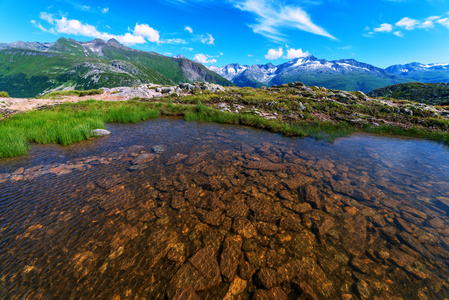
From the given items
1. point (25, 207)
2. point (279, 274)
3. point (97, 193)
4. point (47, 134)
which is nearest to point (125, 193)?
point (97, 193)

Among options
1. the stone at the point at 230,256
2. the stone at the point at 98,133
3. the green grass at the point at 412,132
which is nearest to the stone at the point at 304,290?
the stone at the point at 230,256

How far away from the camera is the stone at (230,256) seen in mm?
4094

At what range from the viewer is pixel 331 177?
862 cm

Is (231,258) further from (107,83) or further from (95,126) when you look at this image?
(107,83)

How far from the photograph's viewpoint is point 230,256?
4523mm

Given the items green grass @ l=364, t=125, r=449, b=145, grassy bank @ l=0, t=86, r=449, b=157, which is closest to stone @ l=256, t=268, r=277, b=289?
grassy bank @ l=0, t=86, r=449, b=157

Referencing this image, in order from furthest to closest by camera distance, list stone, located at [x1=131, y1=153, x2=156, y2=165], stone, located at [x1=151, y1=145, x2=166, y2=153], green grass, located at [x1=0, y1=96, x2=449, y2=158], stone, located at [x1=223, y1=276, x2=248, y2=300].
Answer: green grass, located at [x1=0, y1=96, x2=449, y2=158], stone, located at [x1=151, y1=145, x2=166, y2=153], stone, located at [x1=131, y1=153, x2=156, y2=165], stone, located at [x1=223, y1=276, x2=248, y2=300]

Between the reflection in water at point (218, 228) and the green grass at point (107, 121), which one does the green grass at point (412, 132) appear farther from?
the reflection in water at point (218, 228)

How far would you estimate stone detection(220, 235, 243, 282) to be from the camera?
4.09 metres

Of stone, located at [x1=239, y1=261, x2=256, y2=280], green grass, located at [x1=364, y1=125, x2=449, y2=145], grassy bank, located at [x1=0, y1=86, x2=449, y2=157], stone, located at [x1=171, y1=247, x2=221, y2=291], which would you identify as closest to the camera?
stone, located at [x1=171, y1=247, x2=221, y2=291]

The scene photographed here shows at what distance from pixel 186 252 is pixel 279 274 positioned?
2595 millimetres

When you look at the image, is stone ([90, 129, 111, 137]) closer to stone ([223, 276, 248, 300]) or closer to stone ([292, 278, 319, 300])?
stone ([223, 276, 248, 300])

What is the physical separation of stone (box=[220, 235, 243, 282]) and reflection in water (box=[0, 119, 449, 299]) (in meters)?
0.03

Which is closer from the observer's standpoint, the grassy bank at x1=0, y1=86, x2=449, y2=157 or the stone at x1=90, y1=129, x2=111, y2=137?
the grassy bank at x1=0, y1=86, x2=449, y2=157
